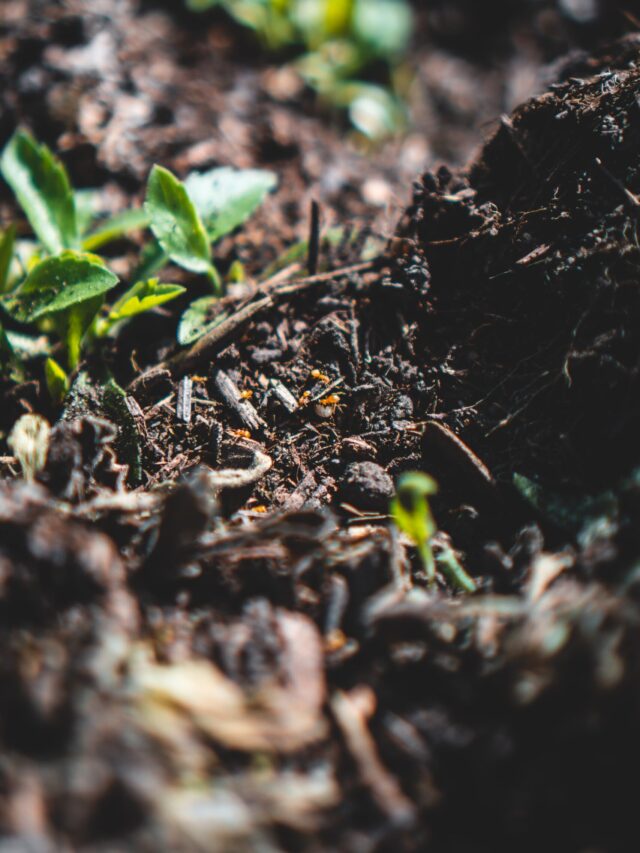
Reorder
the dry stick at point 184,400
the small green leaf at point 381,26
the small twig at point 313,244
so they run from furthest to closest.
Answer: the small green leaf at point 381,26
the small twig at point 313,244
the dry stick at point 184,400

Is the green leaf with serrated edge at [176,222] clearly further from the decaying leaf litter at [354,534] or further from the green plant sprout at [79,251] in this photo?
the decaying leaf litter at [354,534]

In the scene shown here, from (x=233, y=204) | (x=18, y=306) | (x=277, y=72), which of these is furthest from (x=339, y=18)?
(x=18, y=306)

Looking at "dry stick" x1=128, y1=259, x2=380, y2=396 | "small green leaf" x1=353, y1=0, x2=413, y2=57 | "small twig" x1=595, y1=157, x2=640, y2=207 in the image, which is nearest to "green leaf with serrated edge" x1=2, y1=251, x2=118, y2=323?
"dry stick" x1=128, y1=259, x2=380, y2=396

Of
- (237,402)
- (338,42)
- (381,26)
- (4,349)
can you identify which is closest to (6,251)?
(4,349)

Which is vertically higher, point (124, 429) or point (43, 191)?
point (43, 191)

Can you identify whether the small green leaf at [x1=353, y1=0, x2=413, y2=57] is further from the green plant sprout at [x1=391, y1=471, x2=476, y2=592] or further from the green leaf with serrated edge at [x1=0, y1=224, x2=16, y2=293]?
the green plant sprout at [x1=391, y1=471, x2=476, y2=592]

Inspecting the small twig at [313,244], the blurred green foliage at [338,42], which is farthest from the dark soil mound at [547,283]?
the blurred green foliage at [338,42]

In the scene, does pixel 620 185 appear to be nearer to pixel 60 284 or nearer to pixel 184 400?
pixel 184 400
